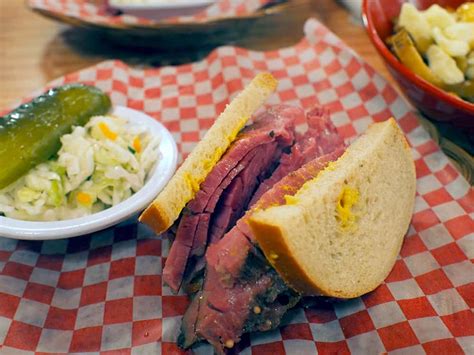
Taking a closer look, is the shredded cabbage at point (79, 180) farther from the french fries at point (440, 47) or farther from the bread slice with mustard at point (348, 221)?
the french fries at point (440, 47)

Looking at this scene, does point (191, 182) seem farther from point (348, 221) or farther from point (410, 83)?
point (410, 83)

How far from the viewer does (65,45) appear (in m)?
3.54

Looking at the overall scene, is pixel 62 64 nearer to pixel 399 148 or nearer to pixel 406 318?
pixel 399 148

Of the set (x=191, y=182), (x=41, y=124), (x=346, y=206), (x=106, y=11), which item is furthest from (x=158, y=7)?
(x=346, y=206)

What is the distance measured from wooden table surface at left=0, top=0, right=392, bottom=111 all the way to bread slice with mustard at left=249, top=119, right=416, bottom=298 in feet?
4.57

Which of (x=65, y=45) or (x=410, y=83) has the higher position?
(x=410, y=83)

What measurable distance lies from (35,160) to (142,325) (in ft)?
2.61

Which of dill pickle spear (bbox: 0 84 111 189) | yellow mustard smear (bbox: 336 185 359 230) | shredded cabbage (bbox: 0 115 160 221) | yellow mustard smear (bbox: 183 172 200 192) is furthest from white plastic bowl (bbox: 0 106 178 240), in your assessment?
yellow mustard smear (bbox: 336 185 359 230)

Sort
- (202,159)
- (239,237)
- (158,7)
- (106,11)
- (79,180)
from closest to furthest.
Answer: (239,237), (202,159), (79,180), (158,7), (106,11)

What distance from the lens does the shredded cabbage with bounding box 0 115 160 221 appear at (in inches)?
76.9

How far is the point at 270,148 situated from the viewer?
75.3 inches

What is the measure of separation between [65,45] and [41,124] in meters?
1.67

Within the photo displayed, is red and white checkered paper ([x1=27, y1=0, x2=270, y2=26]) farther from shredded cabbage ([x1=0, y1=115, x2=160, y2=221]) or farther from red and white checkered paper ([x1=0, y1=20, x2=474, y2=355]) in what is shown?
shredded cabbage ([x1=0, y1=115, x2=160, y2=221])

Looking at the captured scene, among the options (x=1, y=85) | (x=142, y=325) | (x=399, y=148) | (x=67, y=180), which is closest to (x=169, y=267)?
(x=142, y=325)
